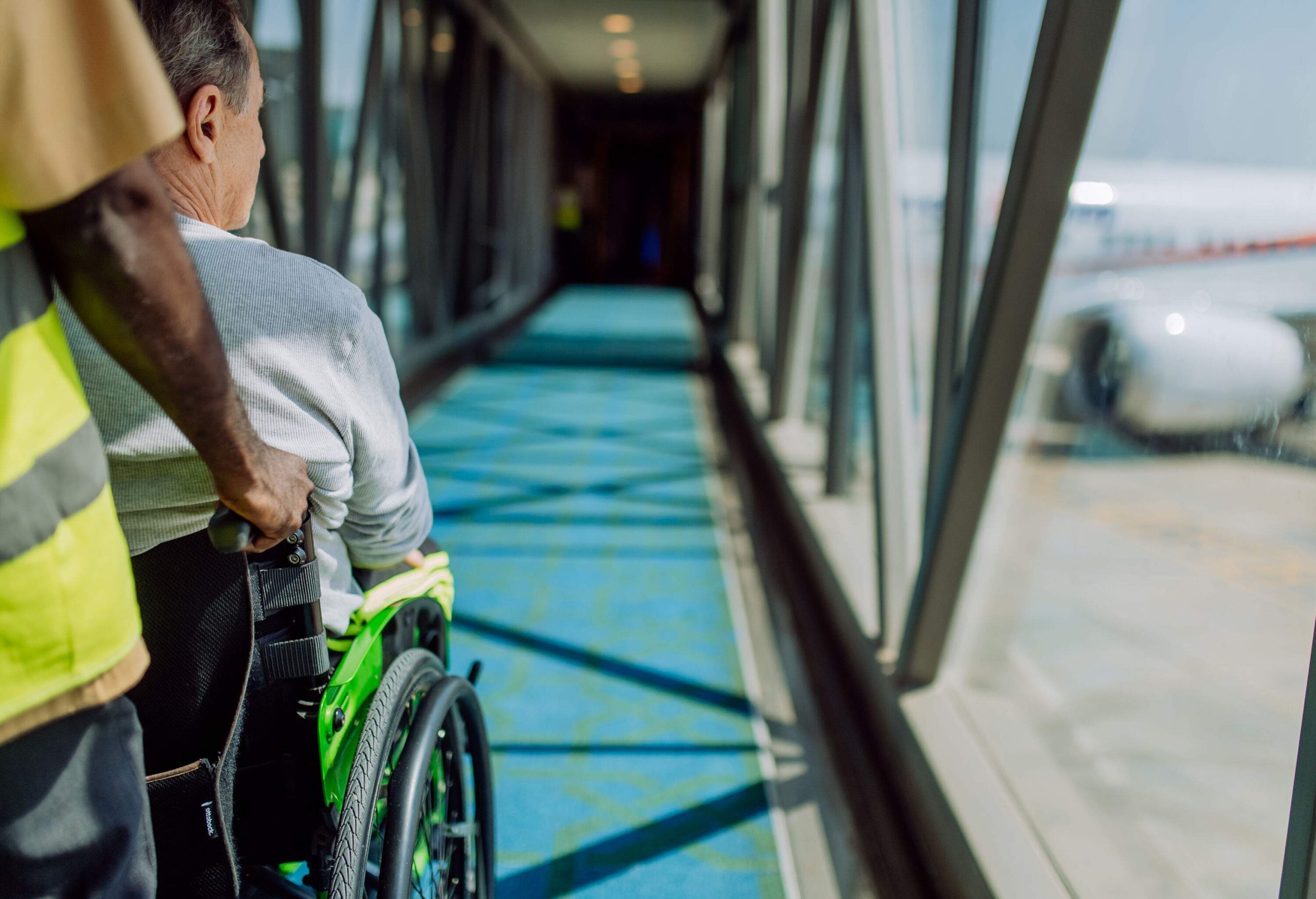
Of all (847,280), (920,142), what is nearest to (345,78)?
(847,280)

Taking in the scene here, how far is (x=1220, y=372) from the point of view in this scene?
2174mm

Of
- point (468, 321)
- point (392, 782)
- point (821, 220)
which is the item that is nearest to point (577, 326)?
point (468, 321)

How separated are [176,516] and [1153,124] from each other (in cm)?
245

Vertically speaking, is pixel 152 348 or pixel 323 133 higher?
pixel 323 133

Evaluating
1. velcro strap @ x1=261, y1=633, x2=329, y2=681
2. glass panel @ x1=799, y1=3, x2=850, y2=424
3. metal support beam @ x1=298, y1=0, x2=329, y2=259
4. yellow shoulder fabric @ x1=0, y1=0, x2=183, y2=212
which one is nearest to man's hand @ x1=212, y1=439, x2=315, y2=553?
velcro strap @ x1=261, y1=633, x2=329, y2=681

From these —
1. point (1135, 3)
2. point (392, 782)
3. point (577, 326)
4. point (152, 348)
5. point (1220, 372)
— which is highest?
point (1135, 3)

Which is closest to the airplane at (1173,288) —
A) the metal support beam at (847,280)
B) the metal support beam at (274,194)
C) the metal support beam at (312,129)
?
the metal support beam at (847,280)

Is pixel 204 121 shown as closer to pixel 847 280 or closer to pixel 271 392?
pixel 271 392

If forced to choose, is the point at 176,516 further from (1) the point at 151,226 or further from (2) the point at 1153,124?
(2) the point at 1153,124

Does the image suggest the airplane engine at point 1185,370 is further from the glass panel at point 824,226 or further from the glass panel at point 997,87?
the glass panel at point 824,226

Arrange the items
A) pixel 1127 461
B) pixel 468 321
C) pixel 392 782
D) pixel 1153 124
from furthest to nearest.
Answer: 1. pixel 468 321
2. pixel 1127 461
3. pixel 1153 124
4. pixel 392 782

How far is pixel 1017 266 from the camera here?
5.57 feet

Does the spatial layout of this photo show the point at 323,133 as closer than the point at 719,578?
No

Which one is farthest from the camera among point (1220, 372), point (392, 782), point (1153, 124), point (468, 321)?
point (468, 321)
